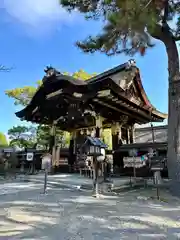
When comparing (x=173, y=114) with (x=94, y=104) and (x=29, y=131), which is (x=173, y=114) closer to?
(x=94, y=104)

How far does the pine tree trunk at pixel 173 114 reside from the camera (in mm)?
6157

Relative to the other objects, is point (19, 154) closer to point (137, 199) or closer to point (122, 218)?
point (137, 199)

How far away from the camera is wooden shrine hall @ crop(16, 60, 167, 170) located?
9516mm

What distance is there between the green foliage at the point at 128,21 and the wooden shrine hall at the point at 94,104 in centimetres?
209

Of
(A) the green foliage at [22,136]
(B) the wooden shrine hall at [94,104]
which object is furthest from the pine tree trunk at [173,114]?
(A) the green foliage at [22,136]

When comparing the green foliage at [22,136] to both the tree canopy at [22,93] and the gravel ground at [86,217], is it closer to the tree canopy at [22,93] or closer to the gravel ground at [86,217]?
the tree canopy at [22,93]

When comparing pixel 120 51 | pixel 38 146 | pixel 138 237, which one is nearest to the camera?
pixel 138 237

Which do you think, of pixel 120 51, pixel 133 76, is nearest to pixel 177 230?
pixel 120 51

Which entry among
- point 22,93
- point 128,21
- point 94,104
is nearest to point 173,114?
point 128,21

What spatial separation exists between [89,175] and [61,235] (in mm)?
6800

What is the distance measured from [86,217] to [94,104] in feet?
23.5

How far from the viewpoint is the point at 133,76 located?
11.1 meters

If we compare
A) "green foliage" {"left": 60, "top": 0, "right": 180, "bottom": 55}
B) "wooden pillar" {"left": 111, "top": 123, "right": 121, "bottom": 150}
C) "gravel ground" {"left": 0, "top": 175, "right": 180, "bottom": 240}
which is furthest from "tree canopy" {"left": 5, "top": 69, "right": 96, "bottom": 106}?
"gravel ground" {"left": 0, "top": 175, "right": 180, "bottom": 240}

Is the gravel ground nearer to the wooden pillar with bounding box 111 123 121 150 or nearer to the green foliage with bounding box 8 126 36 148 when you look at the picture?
the wooden pillar with bounding box 111 123 121 150
